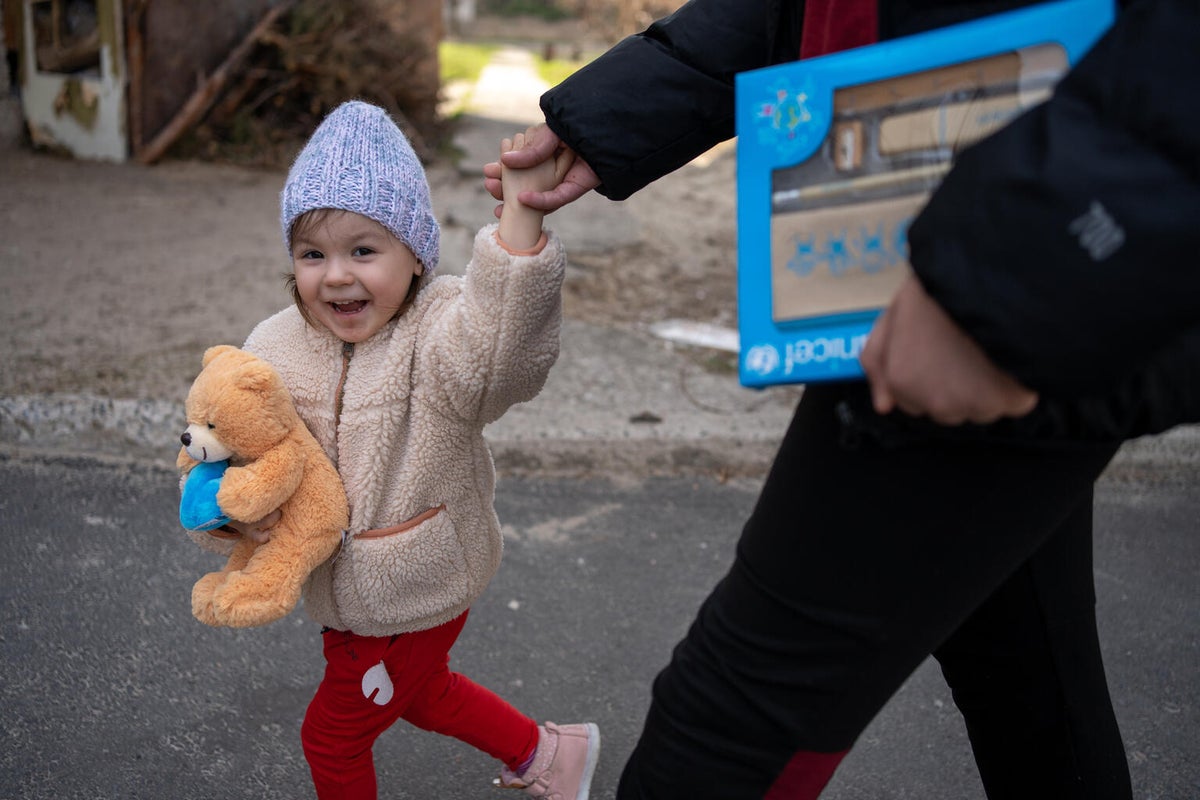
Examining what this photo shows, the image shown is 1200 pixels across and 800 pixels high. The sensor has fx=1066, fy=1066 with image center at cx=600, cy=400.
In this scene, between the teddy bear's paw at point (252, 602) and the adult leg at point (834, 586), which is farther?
the teddy bear's paw at point (252, 602)

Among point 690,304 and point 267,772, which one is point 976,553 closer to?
point 267,772

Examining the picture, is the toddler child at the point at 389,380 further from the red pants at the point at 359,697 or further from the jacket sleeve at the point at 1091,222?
the jacket sleeve at the point at 1091,222

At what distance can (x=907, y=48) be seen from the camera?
3.61ft

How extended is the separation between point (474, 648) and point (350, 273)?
4.21 feet

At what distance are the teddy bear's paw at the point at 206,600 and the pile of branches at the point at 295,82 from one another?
5.03m

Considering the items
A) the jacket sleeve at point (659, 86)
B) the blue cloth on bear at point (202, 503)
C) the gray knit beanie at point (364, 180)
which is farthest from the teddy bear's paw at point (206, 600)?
the jacket sleeve at point (659, 86)

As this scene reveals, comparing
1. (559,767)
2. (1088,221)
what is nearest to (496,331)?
(1088,221)

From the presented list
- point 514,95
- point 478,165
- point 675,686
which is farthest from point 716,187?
point 675,686

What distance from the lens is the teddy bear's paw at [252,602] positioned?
5.41 ft

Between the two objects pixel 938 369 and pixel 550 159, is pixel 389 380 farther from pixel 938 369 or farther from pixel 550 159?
pixel 938 369

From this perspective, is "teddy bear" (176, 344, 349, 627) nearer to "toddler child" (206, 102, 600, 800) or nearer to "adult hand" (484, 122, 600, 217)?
→ "toddler child" (206, 102, 600, 800)

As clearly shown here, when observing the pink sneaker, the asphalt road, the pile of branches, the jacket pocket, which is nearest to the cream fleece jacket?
the jacket pocket

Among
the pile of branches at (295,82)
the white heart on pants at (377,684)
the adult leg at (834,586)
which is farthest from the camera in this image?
the pile of branches at (295,82)

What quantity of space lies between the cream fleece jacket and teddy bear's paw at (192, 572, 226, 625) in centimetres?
17
